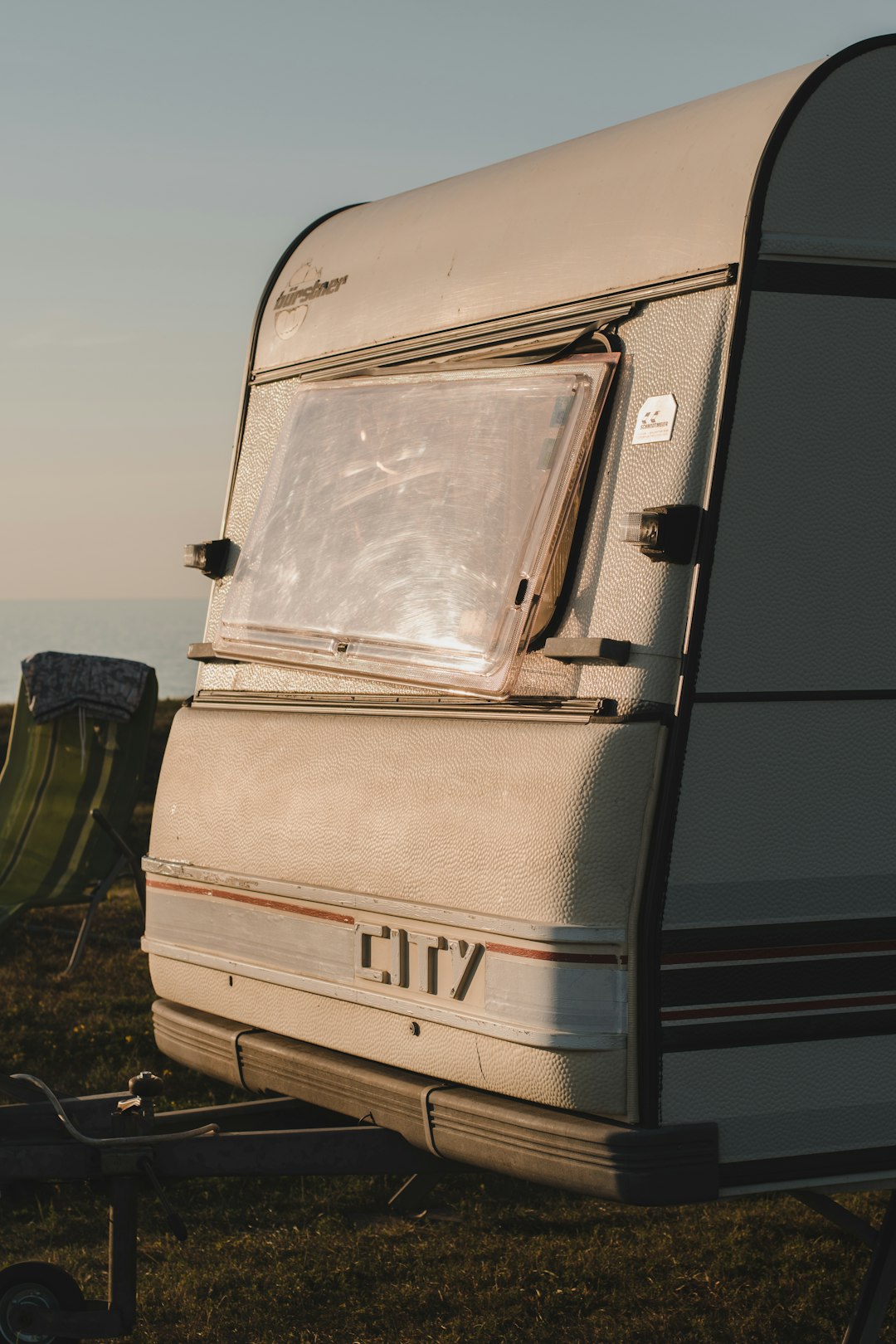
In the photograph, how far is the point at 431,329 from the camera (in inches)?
157

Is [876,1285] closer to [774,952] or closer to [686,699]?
[774,952]

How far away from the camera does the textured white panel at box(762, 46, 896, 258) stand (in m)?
3.21

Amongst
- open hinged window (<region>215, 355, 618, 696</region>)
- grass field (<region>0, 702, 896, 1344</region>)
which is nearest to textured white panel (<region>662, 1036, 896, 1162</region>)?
open hinged window (<region>215, 355, 618, 696</region>)

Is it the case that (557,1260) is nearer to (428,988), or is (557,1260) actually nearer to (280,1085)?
(280,1085)

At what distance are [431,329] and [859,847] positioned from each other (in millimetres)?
1715

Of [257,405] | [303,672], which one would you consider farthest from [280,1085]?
[257,405]

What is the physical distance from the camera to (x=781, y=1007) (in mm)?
3221

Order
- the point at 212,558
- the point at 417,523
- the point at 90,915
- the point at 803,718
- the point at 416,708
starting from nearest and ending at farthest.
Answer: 1. the point at 803,718
2. the point at 416,708
3. the point at 417,523
4. the point at 212,558
5. the point at 90,915

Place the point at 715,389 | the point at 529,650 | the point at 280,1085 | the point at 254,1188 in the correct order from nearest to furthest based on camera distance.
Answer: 1. the point at 715,389
2. the point at 529,650
3. the point at 280,1085
4. the point at 254,1188

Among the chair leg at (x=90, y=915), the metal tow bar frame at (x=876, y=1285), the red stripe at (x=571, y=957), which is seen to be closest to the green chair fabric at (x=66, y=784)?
the chair leg at (x=90, y=915)

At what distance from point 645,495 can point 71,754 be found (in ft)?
20.8

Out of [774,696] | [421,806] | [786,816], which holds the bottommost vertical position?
[421,806]

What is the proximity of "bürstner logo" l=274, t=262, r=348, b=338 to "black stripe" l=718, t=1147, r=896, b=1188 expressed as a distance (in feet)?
8.57

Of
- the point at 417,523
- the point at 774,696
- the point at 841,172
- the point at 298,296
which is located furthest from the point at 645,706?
the point at 298,296
